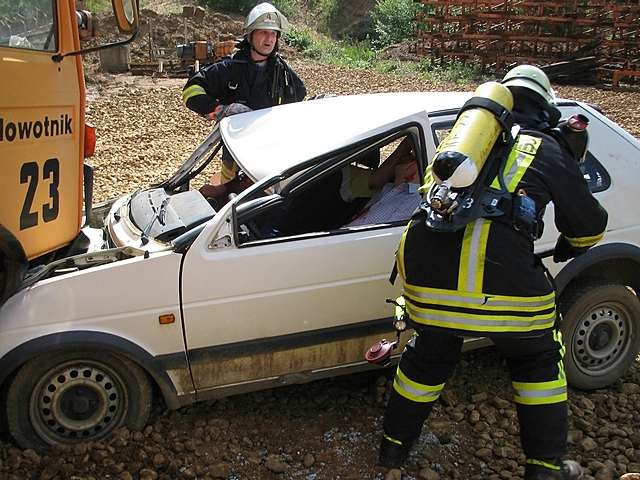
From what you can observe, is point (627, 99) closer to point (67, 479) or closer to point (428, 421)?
point (428, 421)

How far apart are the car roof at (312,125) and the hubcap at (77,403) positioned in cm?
120

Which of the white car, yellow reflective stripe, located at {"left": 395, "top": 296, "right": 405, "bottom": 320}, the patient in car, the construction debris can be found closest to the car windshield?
the white car

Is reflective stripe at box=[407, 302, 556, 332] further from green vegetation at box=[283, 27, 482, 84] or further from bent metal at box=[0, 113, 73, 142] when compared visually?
green vegetation at box=[283, 27, 482, 84]

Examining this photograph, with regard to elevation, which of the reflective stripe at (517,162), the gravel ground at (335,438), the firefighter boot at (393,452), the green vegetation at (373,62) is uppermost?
the reflective stripe at (517,162)

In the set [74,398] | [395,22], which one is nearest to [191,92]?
[74,398]

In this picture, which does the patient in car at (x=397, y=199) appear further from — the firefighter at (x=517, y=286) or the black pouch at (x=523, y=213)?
the black pouch at (x=523, y=213)

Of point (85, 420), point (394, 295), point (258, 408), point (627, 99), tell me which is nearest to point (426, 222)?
point (394, 295)

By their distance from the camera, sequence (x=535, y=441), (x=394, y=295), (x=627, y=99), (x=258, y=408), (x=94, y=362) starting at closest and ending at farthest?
(x=535, y=441), (x=94, y=362), (x=394, y=295), (x=258, y=408), (x=627, y=99)

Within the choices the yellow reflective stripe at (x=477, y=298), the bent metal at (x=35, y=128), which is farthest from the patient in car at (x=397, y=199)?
the bent metal at (x=35, y=128)

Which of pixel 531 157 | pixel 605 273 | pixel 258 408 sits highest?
pixel 531 157

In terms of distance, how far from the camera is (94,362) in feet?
10.0

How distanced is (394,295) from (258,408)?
0.94m

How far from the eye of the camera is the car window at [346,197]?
10.7ft

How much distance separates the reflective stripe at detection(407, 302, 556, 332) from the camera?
266cm
